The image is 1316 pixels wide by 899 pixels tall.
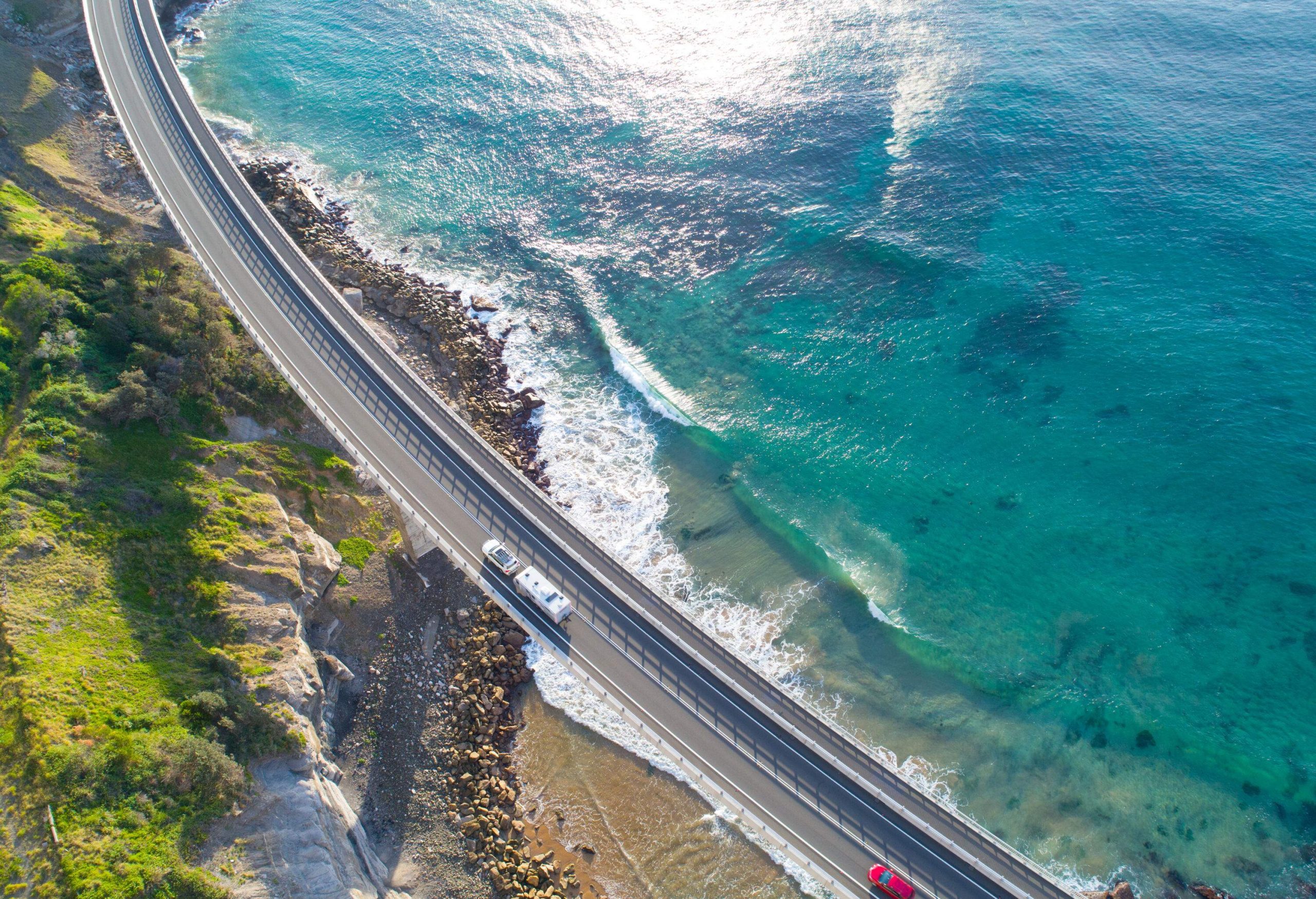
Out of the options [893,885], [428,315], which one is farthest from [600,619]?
[428,315]

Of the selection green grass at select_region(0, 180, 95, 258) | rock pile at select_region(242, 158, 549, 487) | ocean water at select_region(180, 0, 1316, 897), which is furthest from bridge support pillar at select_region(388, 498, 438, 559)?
green grass at select_region(0, 180, 95, 258)

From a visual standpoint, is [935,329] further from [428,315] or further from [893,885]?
[428,315]

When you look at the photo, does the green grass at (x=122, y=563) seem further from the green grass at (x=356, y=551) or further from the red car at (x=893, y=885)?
the red car at (x=893, y=885)

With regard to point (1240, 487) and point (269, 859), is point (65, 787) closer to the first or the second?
point (269, 859)

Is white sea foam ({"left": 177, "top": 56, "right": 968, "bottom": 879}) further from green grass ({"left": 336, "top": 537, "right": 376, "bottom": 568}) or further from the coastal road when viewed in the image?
green grass ({"left": 336, "top": 537, "right": 376, "bottom": 568})

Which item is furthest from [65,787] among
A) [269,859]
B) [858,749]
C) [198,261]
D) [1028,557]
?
[1028,557]

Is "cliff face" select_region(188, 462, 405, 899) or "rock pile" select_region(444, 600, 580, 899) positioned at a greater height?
"cliff face" select_region(188, 462, 405, 899)

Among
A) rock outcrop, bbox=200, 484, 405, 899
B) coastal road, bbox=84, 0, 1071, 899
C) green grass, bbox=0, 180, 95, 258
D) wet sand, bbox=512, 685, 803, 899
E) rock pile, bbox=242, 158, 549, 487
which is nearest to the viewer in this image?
rock outcrop, bbox=200, 484, 405, 899
